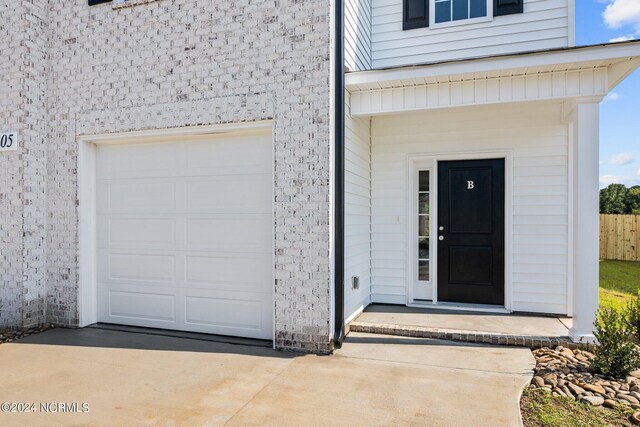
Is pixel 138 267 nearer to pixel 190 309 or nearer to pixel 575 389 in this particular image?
pixel 190 309

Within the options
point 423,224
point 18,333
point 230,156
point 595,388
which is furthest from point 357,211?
point 18,333

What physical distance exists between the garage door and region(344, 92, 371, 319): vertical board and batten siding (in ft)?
3.14

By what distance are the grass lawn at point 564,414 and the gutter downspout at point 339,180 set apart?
1.95 meters

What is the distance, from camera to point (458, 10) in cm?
639

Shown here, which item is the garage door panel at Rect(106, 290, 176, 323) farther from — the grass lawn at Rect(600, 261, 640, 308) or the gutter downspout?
the grass lawn at Rect(600, 261, 640, 308)

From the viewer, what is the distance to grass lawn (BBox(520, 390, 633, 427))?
3014 mm

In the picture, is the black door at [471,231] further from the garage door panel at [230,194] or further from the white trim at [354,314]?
the garage door panel at [230,194]

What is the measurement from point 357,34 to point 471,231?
3.20m

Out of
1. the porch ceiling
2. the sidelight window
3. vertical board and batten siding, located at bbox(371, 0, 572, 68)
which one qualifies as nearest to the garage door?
the porch ceiling

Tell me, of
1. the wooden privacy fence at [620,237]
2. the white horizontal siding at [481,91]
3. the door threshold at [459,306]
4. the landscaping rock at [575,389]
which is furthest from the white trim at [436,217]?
the wooden privacy fence at [620,237]

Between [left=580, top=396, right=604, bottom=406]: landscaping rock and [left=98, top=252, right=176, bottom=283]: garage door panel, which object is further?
[left=98, top=252, right=176, bottom=283]: garage door panel

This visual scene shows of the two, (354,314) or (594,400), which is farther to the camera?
(354,314)

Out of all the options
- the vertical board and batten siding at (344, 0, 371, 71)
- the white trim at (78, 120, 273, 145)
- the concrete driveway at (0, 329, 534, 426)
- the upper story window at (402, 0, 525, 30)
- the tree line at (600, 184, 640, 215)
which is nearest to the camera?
the concrete driveway at (0, 329, 534, 426)

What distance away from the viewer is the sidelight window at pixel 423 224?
6309 mm
